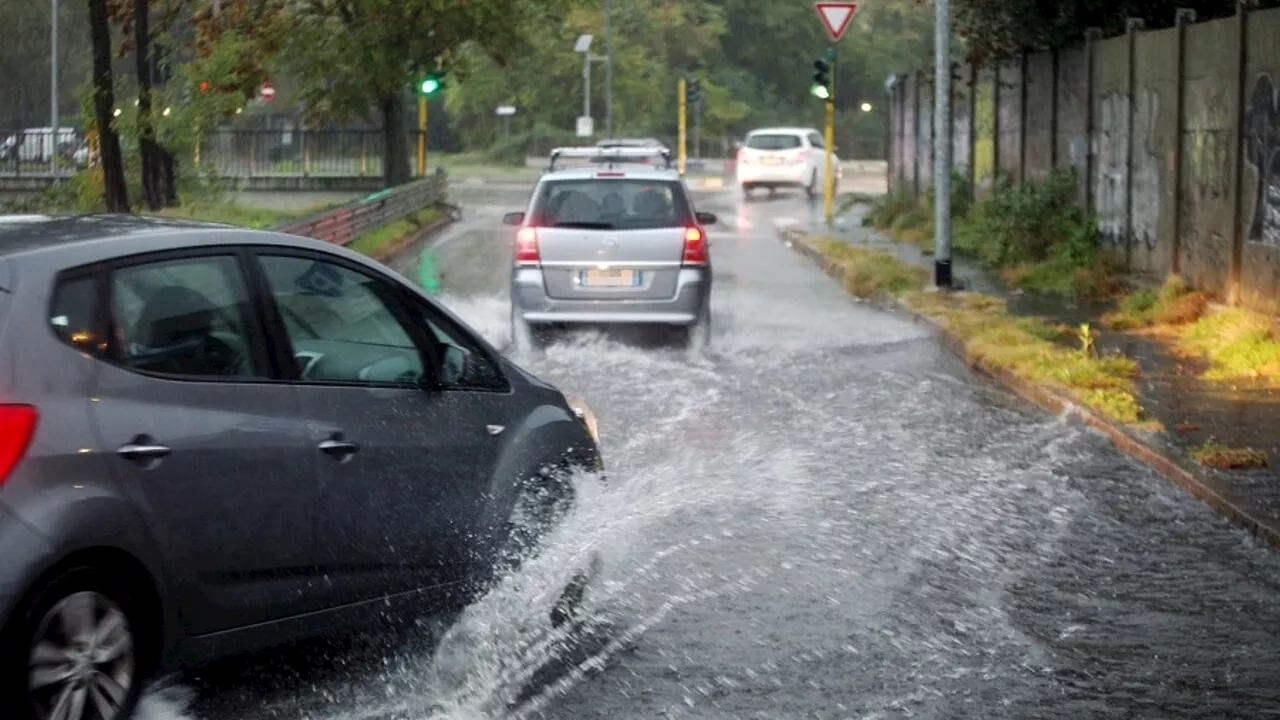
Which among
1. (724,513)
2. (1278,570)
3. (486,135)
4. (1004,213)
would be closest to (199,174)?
(1004,213)

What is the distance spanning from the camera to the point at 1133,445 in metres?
10.8

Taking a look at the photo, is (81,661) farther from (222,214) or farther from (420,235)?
(420,235)

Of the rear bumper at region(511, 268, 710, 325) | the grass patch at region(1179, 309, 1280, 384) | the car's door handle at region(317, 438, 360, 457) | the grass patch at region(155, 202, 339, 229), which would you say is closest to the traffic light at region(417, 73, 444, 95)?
the grass patch at region(155, 202, 339, 229)

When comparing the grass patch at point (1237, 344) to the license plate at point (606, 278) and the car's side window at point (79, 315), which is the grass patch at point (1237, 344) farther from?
the car's side window at point (79, 315)

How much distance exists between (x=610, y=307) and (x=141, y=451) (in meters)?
10.6

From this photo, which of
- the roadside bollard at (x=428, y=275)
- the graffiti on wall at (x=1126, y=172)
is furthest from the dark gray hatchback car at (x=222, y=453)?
the roadside bollard at (x=428, y=275)

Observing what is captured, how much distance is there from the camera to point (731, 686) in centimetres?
628

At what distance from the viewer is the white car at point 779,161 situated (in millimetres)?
48312

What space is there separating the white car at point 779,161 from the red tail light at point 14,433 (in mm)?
43769

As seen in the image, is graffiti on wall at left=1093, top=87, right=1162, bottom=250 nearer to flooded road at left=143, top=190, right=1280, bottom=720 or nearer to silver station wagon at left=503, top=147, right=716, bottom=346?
silver station wagon at left=503, top=147, right=716, bottom=346

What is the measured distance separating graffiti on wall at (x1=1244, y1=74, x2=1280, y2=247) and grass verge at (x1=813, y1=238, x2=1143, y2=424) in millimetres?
1864

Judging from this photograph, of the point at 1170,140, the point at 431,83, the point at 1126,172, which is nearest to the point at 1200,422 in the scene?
the point at 1170,140

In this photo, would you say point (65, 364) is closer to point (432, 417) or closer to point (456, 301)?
point (432, 417)

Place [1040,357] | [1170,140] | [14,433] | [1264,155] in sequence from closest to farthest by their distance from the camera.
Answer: [14,433] < [1040,357] < [1264,155] < [1170,140]
